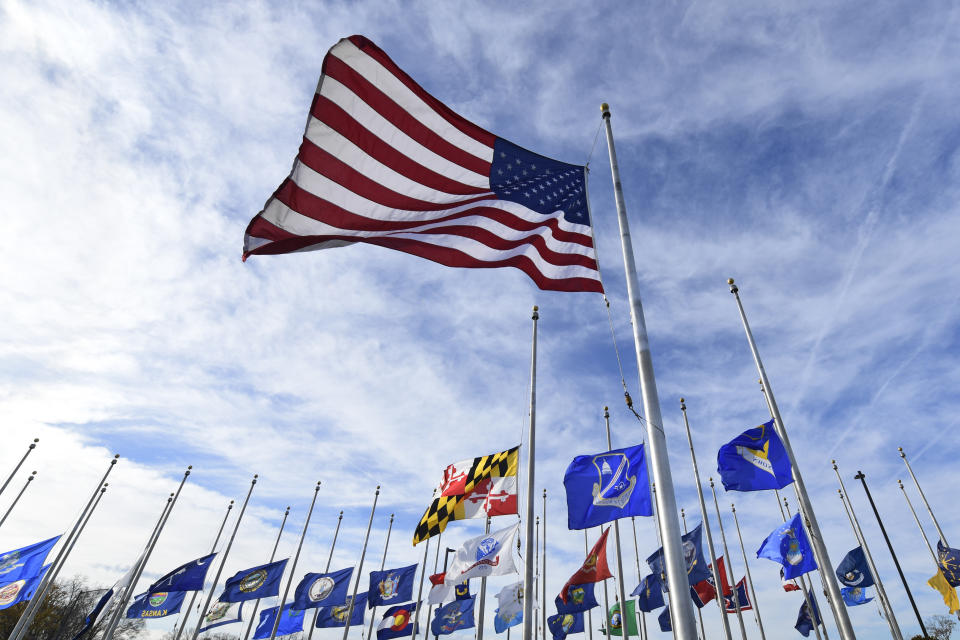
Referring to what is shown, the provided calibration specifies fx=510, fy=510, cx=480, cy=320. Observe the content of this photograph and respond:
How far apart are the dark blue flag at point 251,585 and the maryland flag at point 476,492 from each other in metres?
18.5

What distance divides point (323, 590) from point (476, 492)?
21.2 m

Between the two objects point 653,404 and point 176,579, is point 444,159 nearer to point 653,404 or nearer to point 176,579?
point 653,404

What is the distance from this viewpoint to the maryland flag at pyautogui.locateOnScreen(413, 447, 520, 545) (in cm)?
1423

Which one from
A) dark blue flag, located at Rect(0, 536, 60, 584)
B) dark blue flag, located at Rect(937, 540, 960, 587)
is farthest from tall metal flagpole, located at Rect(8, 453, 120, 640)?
dark blue flag, located at Rect(937, 540, 960, 587)

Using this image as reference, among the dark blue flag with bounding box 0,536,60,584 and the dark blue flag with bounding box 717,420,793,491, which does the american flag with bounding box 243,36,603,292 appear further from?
the dark blue flag with bounding box 0,536,60,584

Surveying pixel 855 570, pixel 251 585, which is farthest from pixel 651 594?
pixel 251 585

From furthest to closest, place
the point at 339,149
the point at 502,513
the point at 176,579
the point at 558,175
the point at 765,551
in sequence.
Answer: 1. the point at 176,579
2. the point at 765,551
3. the point at 502,513
4. the point at 558,175
5. the point at 339,149

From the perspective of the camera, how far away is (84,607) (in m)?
67.1

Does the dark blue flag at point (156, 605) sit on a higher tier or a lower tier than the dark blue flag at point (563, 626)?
lower

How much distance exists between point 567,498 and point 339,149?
294 inches

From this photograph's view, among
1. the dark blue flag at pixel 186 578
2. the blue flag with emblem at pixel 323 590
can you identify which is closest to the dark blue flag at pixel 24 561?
the dark blue flag at pixel 186 578

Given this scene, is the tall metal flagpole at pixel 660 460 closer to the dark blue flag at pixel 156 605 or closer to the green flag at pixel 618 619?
the green flag at pixel 618 619

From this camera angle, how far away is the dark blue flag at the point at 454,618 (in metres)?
27.8

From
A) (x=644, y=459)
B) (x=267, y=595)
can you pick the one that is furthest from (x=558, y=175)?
(x=267, y=595)
